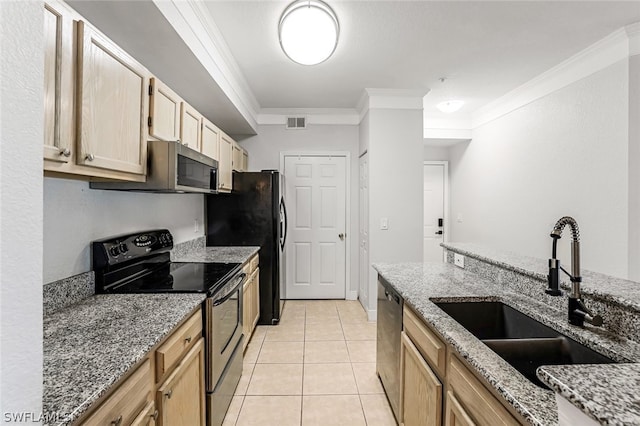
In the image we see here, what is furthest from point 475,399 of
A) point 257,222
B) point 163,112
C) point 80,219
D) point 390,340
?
point 257,222

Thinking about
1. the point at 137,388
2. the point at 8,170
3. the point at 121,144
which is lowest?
the point at 137,388

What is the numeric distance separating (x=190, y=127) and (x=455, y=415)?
2364 millimetres

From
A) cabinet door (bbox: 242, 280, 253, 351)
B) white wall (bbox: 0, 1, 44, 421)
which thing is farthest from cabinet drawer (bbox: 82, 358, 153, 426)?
cabinet door (bbox: 242, 280, 253, 351)

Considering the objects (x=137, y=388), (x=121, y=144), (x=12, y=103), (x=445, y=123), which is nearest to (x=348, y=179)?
(x=445, y=123)

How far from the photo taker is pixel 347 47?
266 cm

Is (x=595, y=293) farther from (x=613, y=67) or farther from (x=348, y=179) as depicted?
(x=348, y=179)

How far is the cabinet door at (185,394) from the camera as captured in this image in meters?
1.23

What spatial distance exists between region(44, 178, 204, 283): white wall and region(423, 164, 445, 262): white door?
4.54m

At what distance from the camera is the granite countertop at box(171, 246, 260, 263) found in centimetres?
272

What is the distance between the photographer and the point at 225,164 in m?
3.30

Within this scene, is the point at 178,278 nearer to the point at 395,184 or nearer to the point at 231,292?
the point at 231,292

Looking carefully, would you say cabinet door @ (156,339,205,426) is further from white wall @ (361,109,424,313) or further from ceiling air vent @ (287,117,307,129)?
ceiling air vent @ (287,117,307,129)

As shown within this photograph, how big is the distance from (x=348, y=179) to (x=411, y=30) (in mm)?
2248

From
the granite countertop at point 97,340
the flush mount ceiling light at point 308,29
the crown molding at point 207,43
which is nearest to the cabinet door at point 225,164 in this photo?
the crown molding at point 207,43
